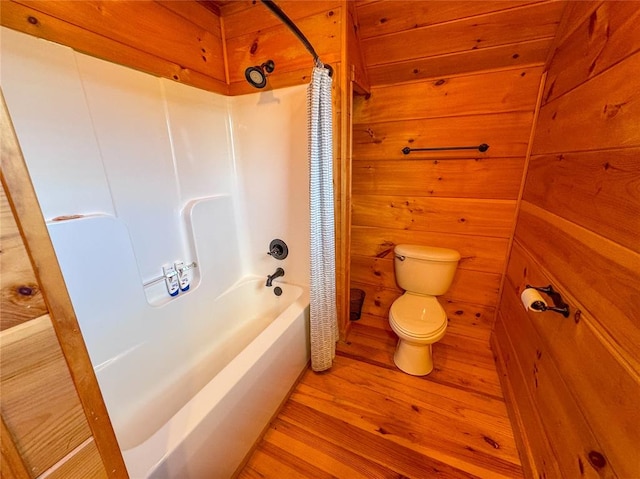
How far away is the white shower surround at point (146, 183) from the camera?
1.00 metres

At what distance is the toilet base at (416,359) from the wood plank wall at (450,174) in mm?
485

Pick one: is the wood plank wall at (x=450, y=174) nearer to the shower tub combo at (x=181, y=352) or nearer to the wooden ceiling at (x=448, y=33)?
the wooden ceiling at (x=448, y=33)

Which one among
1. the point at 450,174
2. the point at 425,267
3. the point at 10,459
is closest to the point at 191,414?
the point at 10,459

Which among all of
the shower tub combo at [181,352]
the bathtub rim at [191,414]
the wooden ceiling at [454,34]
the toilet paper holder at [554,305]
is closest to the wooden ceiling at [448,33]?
the wooden ceiling at [454,34]

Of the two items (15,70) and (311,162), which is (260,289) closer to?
(311,162)

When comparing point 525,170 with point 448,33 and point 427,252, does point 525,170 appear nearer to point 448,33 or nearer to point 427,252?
point 427,252

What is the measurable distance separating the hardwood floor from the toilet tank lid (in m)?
0.72

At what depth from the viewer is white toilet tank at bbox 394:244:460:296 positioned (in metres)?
1.70

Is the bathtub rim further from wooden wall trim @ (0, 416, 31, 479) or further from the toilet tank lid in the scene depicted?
the toilet tank lid

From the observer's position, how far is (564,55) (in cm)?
119

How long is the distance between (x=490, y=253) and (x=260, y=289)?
1703 mm

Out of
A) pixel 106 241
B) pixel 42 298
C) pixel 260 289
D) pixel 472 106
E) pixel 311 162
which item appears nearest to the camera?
pixel 42 298

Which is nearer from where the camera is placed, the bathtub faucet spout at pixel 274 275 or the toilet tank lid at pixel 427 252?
the toilet tank lid at pixel 427 252

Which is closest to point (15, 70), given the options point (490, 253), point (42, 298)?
point (42, 298)
